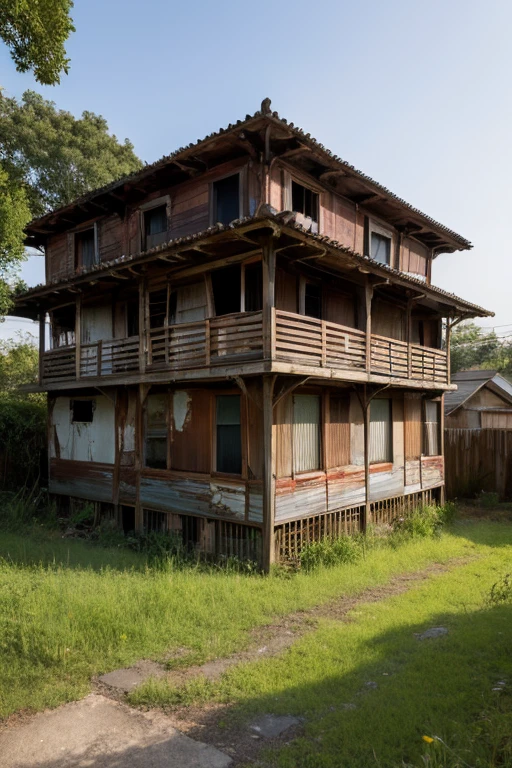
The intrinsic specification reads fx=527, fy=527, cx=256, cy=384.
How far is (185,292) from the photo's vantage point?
43.8 ft

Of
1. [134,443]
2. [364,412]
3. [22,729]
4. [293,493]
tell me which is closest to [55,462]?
[134,443]

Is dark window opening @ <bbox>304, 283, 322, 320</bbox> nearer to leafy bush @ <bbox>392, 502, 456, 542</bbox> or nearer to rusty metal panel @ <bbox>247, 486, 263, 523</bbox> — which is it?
rusty metal panel @ <bbox>247, 486, 263, 523</bbox>

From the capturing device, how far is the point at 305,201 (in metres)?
13.2

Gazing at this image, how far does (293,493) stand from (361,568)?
84.7 inches

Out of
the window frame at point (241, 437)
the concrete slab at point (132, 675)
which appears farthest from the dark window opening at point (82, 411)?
the concrete slab at point (132, 675)

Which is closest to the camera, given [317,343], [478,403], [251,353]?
[251,353]

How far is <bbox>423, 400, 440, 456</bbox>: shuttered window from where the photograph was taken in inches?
673

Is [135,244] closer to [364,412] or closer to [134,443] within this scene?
[134,443]

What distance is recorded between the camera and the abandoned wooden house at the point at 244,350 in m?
11.2

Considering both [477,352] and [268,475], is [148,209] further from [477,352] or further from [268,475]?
[477,352]

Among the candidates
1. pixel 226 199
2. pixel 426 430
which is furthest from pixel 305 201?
pixel 426 430

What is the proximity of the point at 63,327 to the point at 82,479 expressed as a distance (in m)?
5.06

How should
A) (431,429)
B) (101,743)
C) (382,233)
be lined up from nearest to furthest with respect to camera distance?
(101,743), (382,233), (431,429)

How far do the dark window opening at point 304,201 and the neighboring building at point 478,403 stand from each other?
37.5ft
